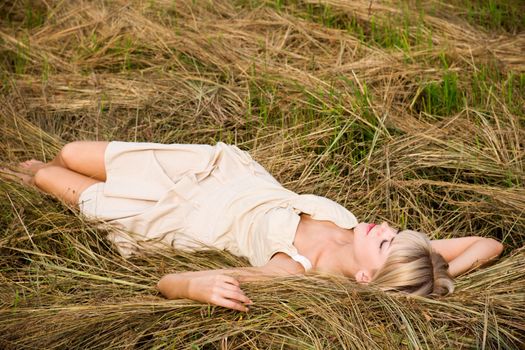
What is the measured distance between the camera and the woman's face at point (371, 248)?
124 inches

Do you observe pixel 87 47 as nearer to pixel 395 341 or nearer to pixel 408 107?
pixel 408 107

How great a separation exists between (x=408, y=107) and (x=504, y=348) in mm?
1977

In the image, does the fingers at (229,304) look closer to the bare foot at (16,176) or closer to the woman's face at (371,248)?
the woman's face at (371,248)

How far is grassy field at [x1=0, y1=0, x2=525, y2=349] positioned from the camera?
278 cm

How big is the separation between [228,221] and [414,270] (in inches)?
34.2

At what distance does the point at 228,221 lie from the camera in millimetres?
3455

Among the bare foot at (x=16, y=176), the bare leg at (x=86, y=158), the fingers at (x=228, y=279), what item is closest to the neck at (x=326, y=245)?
the fingers at (x=228, y=279)

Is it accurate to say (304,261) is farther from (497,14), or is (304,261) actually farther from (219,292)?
(497,14)

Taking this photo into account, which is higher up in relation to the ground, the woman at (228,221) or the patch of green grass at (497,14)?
the patch of green grass at (497,14)

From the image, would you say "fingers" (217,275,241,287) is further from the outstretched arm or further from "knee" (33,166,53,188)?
"knee" (33,166,53,188)

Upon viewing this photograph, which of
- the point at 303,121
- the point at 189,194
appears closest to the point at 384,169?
the point at 303,121

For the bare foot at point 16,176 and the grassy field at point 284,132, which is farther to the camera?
the bare foot at point 16,176

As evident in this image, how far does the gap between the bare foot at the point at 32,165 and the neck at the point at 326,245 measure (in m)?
1.38

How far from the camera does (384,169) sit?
155 inches
